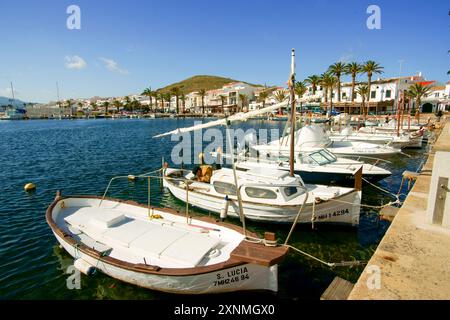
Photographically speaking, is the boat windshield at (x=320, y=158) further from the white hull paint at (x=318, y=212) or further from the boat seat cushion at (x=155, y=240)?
the boat seat cushion at (x=155, y=240)

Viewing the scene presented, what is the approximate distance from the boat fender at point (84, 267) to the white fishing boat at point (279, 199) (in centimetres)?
486

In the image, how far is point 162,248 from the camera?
31.3 ft

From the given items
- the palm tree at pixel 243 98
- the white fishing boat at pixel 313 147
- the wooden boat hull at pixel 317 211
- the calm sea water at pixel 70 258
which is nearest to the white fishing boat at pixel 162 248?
the calm sea water at pixel 70 258

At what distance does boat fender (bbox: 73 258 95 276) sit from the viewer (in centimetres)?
925

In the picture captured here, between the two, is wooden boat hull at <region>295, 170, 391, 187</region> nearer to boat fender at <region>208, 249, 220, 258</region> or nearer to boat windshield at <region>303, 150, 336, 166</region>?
boat windshield at <region>303, 150, 336, 166</region>

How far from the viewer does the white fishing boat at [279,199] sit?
13.2 m

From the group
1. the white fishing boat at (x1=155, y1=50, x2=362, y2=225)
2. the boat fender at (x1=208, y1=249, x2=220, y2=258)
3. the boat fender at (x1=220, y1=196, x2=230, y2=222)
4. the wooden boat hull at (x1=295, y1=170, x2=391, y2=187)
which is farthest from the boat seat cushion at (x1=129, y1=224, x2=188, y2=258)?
the wooden boat hull at (x1=295, y1=170, x2=391, y2=187)

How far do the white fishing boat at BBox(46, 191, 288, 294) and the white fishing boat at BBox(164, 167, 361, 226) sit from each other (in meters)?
2.48

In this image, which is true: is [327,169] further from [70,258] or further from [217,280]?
[70,258]

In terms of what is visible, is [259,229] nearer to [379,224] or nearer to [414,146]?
[379,224]

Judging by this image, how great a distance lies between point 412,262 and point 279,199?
7785mm

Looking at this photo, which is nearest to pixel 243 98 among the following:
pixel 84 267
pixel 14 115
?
pixel 84 267
